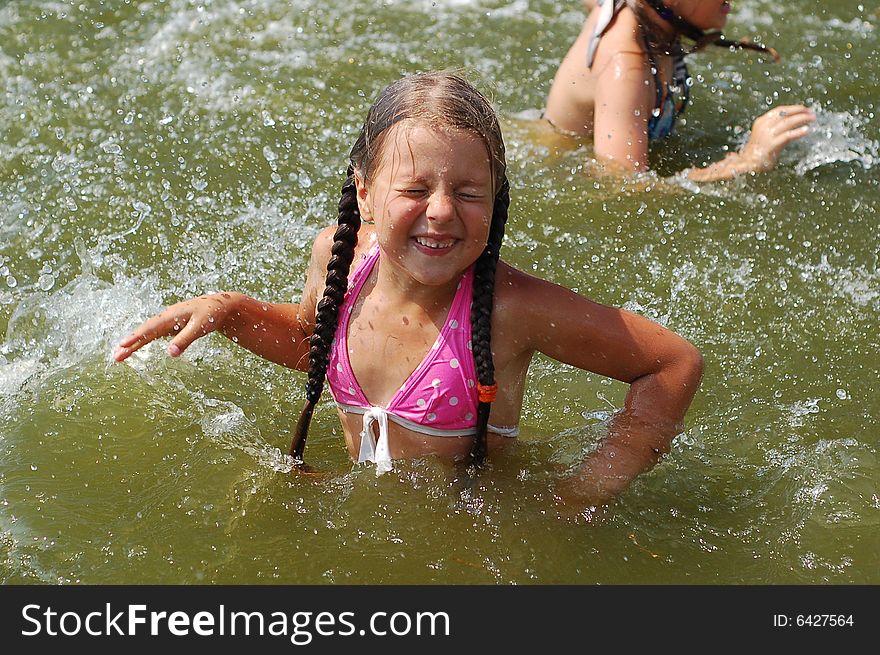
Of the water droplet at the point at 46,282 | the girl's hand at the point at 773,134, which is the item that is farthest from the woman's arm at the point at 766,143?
the water droplet at the point at 46,282

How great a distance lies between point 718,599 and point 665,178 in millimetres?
2430

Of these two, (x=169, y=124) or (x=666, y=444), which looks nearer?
(x=666, y=444)

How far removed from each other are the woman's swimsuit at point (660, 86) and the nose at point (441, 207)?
2391 mm

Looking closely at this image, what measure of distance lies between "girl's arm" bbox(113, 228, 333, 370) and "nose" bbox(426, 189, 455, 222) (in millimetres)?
586

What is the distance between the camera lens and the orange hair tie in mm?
3072

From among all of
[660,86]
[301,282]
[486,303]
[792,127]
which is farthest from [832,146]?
[486,303]

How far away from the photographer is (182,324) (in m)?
3.18

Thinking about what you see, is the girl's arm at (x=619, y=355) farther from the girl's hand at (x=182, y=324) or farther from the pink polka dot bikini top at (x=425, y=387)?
the girl's hand at (x=182, y=324)

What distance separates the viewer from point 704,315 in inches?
174

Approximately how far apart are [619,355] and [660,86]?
2.30 m

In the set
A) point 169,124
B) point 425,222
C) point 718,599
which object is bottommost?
point 718,599

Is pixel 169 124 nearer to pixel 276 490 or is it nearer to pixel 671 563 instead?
pixel 276 490

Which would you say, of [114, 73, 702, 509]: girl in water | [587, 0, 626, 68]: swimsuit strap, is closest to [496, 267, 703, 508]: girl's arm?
[114, 73, 702, 509]: girl in water

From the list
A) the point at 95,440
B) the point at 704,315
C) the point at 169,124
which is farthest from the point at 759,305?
the point at 169,124
